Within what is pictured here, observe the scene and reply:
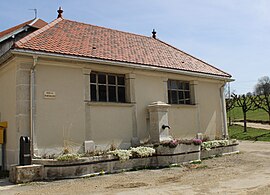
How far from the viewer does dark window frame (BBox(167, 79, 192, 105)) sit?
47.7 feet

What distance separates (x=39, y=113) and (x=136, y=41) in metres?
8.11

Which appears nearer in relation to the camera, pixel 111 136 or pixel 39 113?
pixel 39 113

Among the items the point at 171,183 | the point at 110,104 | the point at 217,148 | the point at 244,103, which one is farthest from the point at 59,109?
the point at 244,103

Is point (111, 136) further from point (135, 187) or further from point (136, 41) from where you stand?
point (136, 41)

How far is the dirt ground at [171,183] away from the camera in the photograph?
23.5ft

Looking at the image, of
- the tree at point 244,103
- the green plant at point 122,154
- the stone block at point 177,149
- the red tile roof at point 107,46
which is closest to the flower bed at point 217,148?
the stone block at point 177,149

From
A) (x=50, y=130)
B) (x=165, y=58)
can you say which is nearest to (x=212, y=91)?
(x=165, y=58)

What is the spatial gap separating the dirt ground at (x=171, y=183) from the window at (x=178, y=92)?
4619 millimetres

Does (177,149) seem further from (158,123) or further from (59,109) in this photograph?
(59,109)

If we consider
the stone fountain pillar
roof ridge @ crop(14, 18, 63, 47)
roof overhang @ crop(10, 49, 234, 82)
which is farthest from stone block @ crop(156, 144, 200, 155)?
roof ridge @ crop(14, 18, 63, 47)

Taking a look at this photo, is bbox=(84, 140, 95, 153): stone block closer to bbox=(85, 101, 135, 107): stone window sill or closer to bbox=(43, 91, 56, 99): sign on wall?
bbox=(85, 101, 135, 107): stone window sill

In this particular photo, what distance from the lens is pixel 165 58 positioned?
15375mm

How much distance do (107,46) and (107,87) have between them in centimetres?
230

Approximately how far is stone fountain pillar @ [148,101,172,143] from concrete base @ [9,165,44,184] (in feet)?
16.5
